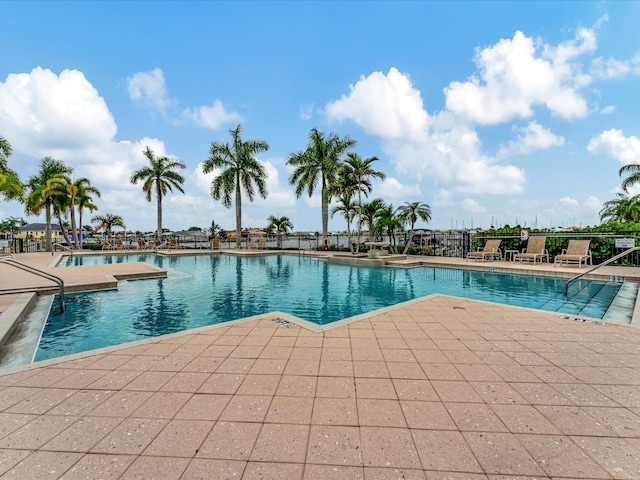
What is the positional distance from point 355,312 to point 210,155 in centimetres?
2090

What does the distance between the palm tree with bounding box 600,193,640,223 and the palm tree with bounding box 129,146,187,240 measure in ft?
112

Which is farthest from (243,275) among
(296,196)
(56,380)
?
(296,196)

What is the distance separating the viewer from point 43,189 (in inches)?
875

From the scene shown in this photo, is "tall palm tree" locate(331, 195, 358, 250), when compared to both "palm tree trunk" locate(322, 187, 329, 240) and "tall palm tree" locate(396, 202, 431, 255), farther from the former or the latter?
"tall palm tree" locate(396, 202, 431, 255)

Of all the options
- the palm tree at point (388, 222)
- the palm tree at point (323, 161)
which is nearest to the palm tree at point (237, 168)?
the palm tree at point (323, 161)

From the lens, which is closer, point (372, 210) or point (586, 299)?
point (586, 299)

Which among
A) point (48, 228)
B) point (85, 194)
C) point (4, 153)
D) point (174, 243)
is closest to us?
point (4, 153)

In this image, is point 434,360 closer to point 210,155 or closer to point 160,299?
point 160,299

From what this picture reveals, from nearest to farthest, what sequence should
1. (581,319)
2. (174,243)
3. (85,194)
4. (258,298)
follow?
1. (581,319)
2. (258,298)
3. (174,243)
4. (85,194)

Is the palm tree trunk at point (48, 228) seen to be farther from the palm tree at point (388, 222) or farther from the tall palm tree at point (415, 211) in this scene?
the tall palm tree at point (415, 211)

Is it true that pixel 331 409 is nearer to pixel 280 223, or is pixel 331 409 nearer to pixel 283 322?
pixel 283 322

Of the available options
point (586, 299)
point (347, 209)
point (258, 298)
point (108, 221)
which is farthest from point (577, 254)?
point (108, 221)

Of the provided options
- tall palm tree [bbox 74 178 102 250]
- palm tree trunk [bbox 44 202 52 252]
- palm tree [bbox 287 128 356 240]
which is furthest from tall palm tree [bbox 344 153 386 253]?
tall palm tree [bbox 74 178 102 250]

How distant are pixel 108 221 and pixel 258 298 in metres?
48.2
